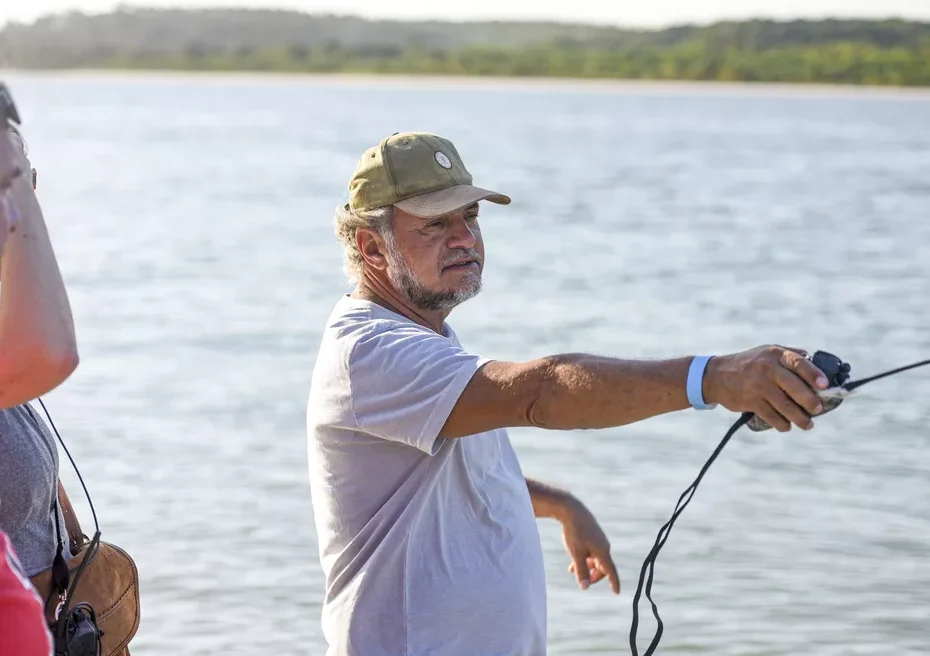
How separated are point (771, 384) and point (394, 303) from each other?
42.6 inches

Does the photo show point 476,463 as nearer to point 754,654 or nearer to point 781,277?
point 754,654

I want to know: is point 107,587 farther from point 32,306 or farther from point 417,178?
point 32,306

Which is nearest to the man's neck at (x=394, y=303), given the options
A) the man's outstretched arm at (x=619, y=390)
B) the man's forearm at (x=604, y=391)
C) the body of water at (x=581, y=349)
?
the man's outstretched arm at (x=619, y=390)

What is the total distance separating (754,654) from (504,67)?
73.2 meters

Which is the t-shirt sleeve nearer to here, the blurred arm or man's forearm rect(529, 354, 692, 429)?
man's forearm rect(529, 354, 692, 429)

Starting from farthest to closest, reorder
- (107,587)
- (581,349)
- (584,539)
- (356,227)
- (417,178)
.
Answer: (581,349) < (584,539) < (356,227) < (417,178) < (107,587)

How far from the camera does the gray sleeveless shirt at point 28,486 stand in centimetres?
270

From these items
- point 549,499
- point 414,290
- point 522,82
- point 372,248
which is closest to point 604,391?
point 414,290

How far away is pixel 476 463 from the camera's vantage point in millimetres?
3051

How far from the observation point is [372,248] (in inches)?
127

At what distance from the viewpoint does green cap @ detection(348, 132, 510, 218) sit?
3141 mm

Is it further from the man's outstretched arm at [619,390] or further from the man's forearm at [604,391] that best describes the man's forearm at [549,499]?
the man's forearm at [604,391]

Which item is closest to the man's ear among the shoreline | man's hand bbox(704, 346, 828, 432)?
man's hand bbox(704, 346, 828, 432)

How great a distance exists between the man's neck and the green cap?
0.17 metres
